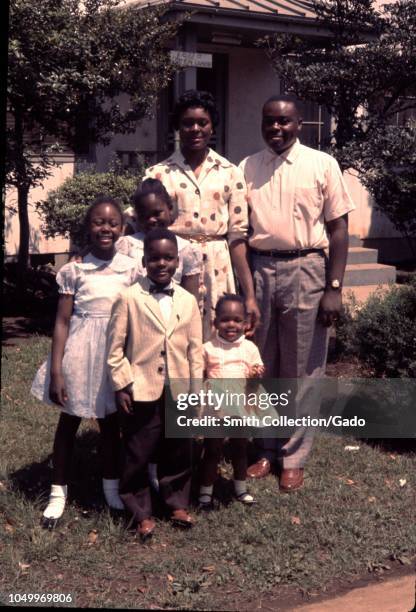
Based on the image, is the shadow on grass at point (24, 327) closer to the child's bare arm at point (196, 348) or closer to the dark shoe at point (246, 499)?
the dark shoe at point (246, 499)

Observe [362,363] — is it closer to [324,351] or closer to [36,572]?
[324,351]

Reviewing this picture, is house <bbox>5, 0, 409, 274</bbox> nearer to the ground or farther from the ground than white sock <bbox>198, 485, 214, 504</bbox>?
farther from the ground

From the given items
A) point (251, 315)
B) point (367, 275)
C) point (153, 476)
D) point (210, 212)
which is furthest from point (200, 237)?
point (367, 275)

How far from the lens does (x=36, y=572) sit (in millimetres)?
3744

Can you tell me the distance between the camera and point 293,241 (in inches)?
174

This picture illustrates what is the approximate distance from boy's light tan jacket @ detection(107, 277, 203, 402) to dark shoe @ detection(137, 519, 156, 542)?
60cm

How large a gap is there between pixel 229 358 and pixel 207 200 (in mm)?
792

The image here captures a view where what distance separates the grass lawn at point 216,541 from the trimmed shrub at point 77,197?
12.9 ft

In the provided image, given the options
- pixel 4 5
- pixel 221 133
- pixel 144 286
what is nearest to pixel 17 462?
pixel 144 286

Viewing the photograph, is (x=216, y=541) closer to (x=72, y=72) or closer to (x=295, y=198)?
(x=295, y=198)

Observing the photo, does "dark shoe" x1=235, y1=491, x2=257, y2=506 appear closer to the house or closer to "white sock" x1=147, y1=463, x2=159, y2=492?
"white sock" x1=147, y1=463, x2=159, y2=492

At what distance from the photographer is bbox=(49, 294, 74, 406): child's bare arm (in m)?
4.10

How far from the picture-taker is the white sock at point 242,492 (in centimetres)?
445

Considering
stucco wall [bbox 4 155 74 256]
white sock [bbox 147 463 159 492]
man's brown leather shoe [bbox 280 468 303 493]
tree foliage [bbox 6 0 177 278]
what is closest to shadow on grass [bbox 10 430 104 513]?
white sock [bbox 147 463 159 492]
